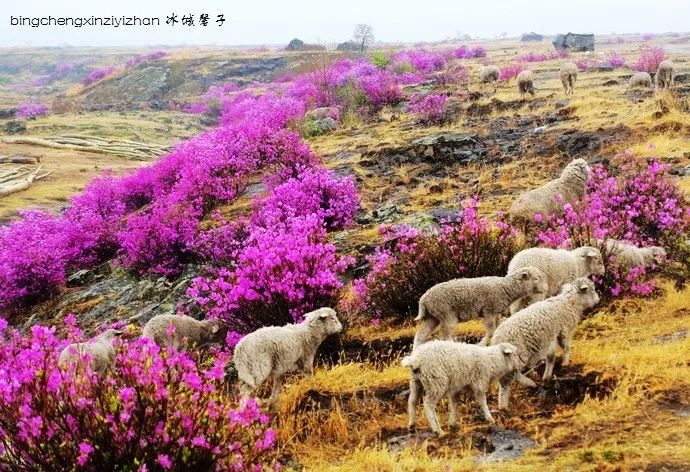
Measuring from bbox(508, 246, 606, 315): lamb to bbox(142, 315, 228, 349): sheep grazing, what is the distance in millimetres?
4343

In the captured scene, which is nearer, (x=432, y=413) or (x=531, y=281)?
(x=432, y=413)

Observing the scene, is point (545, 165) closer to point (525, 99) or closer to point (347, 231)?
point (347, 231)

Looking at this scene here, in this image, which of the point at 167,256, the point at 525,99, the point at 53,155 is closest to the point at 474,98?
the point at 525,99

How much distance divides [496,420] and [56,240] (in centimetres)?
1378

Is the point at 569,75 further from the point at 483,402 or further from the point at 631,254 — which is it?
the point at 483,402

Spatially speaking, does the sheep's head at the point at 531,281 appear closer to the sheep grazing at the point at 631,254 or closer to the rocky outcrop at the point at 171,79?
the sheep grazing at the point at 631,254

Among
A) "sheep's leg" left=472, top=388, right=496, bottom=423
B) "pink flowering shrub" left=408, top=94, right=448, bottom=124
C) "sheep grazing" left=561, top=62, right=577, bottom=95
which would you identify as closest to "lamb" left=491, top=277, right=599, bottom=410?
"sheep's leg" left=472, top=388, right=496, bottom=423

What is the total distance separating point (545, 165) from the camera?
588 inches

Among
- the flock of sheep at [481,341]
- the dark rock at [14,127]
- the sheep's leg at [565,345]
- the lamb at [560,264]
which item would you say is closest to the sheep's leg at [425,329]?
the flock of sheep at [481,341]

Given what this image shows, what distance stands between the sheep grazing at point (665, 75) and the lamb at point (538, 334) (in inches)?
694

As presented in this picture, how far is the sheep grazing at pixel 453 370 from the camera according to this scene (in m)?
5.04

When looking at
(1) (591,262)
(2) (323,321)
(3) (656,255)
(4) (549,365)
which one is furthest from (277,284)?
(3) (656,255)

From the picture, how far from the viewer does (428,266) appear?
8625mm

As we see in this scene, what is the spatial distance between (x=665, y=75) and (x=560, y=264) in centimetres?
1653
